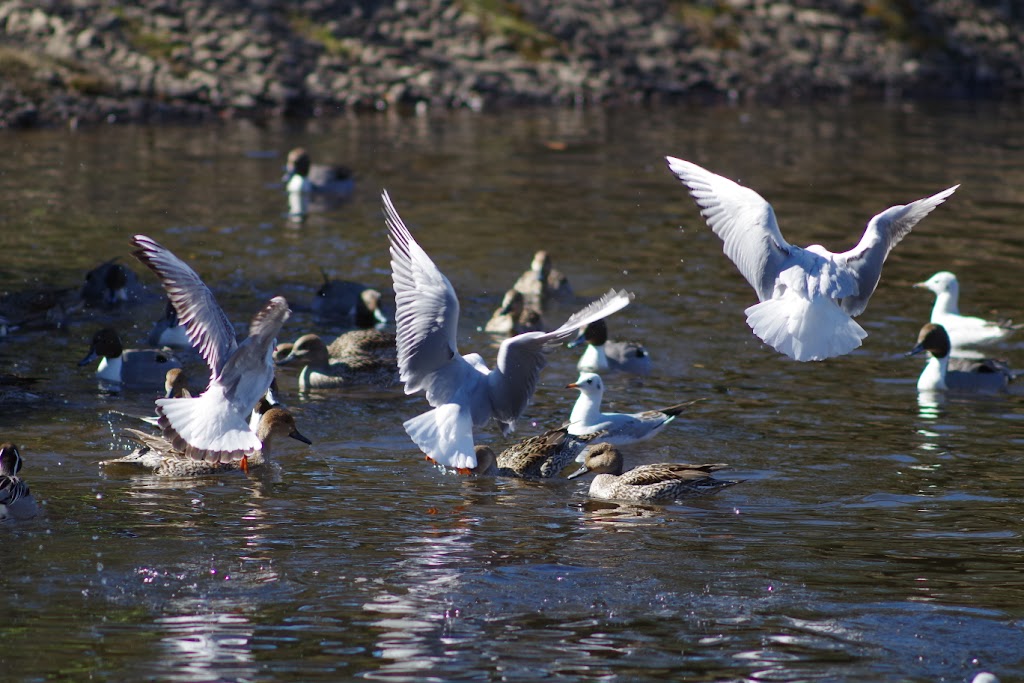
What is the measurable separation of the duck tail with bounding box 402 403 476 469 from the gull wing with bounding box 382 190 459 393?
45 cm

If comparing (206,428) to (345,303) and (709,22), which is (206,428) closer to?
(345,303)

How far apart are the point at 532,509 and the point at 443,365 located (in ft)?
5.24

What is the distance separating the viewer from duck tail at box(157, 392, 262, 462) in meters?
11.2

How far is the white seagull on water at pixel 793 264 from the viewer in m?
12.1

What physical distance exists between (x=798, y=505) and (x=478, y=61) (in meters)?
25.3

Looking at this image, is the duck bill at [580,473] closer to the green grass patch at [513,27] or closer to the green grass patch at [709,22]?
the green grass patch at [513,27]

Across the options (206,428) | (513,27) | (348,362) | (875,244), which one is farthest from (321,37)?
(206,428)

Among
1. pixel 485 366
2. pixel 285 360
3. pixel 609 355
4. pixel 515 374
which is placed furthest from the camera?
pixel 609 355

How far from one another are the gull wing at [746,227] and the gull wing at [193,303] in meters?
4.07

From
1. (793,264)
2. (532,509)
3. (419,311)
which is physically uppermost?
(793,264)

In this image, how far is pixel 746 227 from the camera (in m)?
12.6

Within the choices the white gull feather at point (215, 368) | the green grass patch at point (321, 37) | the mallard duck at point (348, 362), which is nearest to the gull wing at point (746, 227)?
the white gull feather at point (215, 368)

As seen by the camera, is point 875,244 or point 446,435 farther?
point 875,244

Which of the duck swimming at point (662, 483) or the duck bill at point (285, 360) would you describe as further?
the duck bill at point (285, 360)
